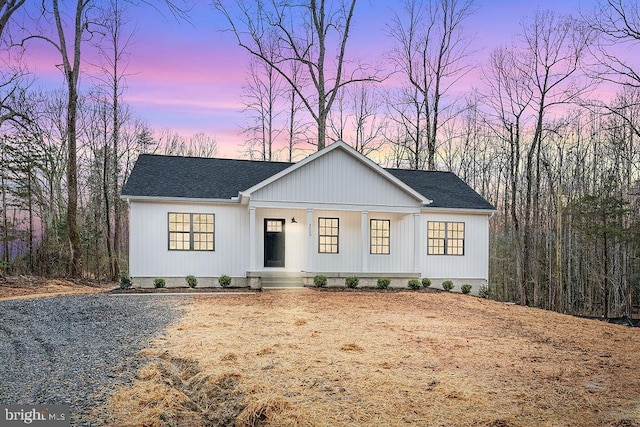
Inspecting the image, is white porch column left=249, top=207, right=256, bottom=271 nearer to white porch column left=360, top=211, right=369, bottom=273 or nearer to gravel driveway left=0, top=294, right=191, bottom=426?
gravel driveway left=0, top=294, right=191, bottom=426

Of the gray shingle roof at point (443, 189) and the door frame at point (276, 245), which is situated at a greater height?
the gray shingle roof at point (443, 189)

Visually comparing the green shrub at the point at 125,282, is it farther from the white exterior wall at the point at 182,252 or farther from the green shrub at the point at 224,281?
the green shrub at the point at 224,281

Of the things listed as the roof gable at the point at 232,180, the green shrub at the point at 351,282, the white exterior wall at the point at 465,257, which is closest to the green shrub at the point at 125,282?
the roof gable at the point at 232,180

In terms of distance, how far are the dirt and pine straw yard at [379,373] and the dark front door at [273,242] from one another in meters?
6.13

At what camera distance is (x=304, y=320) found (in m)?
10.5

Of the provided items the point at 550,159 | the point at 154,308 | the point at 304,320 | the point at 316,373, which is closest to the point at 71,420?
the point at 316,373

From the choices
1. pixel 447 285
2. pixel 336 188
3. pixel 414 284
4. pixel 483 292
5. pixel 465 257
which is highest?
pixel 336 188

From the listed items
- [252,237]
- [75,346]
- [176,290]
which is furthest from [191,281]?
[75,346]

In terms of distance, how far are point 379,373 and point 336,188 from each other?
11137 millimetres

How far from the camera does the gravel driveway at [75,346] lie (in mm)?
5130

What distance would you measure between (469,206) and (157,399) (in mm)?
15828

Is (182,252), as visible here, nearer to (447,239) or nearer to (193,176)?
(193,176)

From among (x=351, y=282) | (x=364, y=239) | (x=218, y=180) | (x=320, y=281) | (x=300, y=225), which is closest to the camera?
(x=320, y=281)

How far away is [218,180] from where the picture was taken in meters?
18.1
